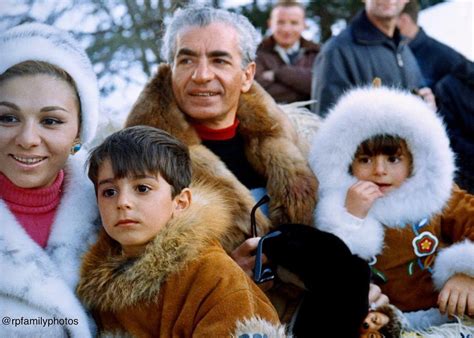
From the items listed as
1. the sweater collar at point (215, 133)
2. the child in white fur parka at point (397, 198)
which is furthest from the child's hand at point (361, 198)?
the sweater collar at point (215, 133)

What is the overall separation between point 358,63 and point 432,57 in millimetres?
322

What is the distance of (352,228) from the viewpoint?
58.2 inches

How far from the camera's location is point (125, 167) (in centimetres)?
120

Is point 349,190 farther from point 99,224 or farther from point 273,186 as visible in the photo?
point 99,224

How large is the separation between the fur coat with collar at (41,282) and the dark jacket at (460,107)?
1.23 m

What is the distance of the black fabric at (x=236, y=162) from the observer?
1587 mm

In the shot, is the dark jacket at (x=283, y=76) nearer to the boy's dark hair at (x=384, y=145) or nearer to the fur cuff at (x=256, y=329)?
the boy's dark hair at (x=384, y=145)

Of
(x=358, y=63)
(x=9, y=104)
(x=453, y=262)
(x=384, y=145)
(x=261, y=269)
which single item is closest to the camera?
(x=9, y=104)

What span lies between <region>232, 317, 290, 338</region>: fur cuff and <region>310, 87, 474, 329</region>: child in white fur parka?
0.38 m

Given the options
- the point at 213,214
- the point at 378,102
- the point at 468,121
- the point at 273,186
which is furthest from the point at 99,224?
the point at 468,121

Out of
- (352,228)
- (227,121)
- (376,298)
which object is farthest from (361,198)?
(227,121)

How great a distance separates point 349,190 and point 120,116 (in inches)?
23.5

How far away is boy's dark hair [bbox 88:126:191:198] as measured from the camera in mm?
1205

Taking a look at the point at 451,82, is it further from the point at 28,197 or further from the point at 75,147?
the point at 28,197
